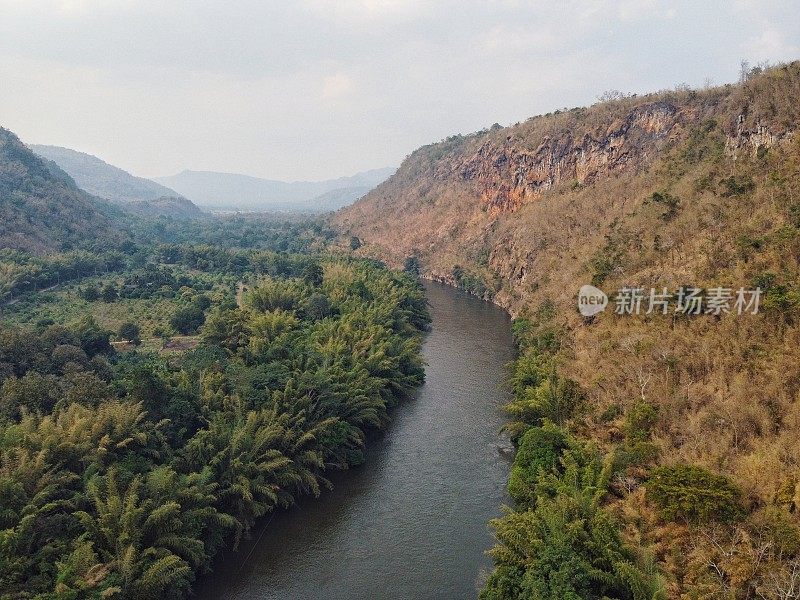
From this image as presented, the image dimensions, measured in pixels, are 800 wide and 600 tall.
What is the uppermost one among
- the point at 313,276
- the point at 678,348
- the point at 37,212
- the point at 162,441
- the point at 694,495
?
the point at 37,212

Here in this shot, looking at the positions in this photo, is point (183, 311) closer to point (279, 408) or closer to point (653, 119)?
point (279, 408)

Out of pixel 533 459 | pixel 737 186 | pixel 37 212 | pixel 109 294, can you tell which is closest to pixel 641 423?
pixel 533 459

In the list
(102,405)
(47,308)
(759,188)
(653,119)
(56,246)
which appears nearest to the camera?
(102,405)

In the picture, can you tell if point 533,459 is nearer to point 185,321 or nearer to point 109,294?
point 185,321

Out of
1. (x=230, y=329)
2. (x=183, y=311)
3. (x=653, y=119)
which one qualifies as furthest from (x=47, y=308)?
(x=653, y=119)

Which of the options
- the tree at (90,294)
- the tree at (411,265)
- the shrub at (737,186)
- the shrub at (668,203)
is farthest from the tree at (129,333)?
the tree at (411,265)

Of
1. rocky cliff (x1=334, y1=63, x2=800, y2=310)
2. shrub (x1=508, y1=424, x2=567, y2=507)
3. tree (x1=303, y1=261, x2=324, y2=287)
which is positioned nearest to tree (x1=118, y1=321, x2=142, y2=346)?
tree (x1=303, y1=261, x2=324, y2=287)

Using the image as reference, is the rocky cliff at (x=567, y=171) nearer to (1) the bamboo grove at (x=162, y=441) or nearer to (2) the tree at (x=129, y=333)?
(1) the bamboo grove at (x=162, y=441)

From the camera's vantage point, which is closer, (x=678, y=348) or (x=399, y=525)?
(x=399, y=525)

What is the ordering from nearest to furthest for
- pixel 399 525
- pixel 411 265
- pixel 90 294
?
pixel 399 525 < pixel 90 294 < pixel 411 265
